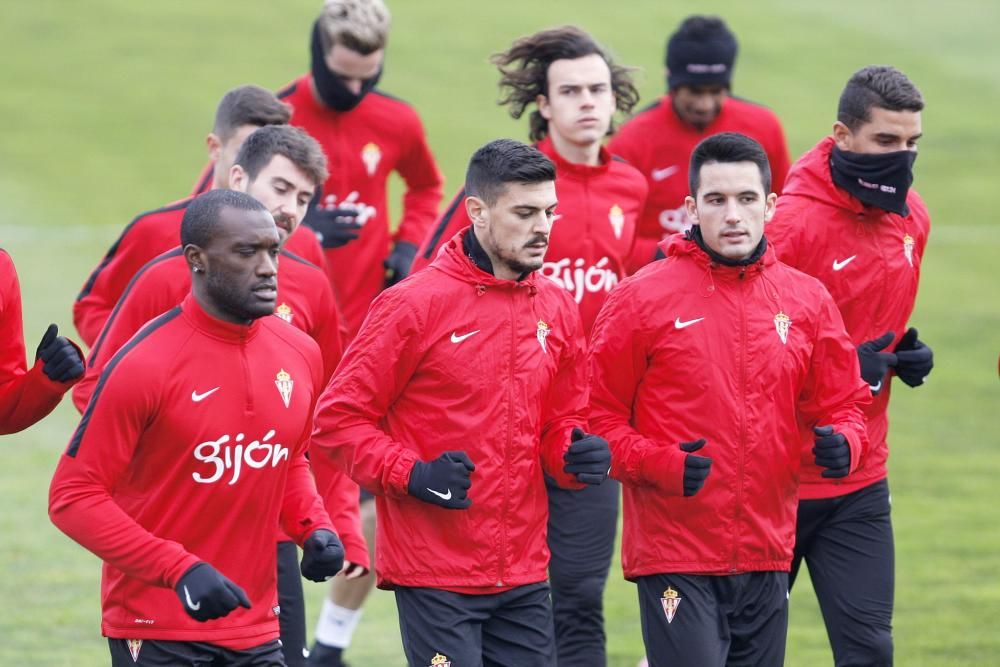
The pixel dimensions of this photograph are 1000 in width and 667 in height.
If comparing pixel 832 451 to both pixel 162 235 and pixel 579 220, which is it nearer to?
pixel 579 220

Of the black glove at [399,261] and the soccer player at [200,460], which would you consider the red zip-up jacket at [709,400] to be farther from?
the black glove at [399,261]

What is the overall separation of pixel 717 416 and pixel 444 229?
1.77 m

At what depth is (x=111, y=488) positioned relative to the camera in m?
5.83

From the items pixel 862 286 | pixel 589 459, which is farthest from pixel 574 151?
pixel 589 459

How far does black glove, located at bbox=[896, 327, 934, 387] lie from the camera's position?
752 centimetres

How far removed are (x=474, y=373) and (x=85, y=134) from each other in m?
21.4

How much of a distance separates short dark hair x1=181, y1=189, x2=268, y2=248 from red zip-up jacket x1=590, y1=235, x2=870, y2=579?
4.83ft

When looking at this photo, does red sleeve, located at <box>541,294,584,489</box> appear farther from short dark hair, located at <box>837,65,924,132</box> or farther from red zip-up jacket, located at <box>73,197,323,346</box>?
short dark hair, located at <box>837,65,924,132</box>

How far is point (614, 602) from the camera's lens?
1117 centimetres

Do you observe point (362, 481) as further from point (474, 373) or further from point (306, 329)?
point (306, 329)

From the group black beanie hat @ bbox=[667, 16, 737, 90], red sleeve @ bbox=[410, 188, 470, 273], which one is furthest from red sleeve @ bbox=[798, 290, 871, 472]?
black beanie hat @ bbox=[667, 16, 737, 90]

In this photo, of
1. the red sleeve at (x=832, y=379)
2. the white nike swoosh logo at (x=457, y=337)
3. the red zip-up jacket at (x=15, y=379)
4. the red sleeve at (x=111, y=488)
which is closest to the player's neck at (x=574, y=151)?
the red sleeve at (x=832, y=379)

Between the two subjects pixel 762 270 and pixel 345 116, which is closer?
pixel 762 270

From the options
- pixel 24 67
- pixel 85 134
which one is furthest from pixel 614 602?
pixel 24 67
